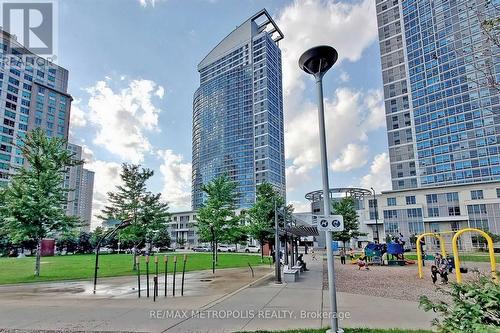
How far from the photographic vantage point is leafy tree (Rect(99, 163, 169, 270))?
82.9 feet

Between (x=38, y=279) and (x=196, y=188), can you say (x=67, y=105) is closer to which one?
(x=196, y=188)

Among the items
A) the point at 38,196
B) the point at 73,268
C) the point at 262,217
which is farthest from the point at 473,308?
the point at 262,217

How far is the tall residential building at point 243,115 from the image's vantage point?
461 ft

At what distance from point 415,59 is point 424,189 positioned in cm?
4438

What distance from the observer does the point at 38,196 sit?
20.2m

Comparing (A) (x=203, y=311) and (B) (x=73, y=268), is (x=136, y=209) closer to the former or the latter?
(B) (x=73, y=268)

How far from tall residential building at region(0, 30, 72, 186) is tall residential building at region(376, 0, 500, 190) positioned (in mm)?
101632

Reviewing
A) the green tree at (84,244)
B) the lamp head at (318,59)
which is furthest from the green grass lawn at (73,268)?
the green tree at (84,244)

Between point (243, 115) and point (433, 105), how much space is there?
84.7 m

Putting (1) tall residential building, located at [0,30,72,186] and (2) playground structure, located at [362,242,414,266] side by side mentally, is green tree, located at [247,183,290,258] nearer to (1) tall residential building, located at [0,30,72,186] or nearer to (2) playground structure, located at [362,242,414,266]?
(2) playground structure, located at [362,242,414,266]

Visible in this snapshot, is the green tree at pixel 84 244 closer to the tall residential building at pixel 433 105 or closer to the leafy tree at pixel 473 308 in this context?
the leafy tree at pixel 473 308

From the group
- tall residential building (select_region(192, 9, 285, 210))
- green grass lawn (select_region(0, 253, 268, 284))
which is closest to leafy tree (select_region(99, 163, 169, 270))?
green grass lawn (select_region(0, 253, 268, 284))

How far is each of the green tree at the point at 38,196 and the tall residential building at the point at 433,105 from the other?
84.6 metres

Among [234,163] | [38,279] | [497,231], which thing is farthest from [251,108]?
[38,279]
